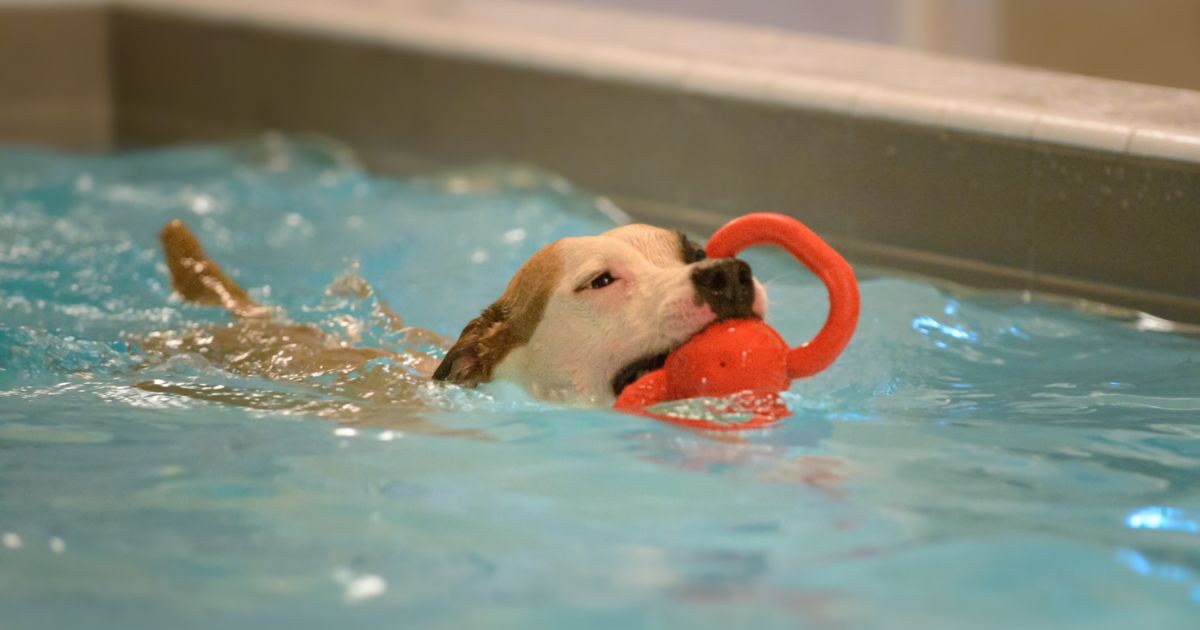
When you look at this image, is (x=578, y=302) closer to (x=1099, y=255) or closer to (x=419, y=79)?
(x=1099, y=255)

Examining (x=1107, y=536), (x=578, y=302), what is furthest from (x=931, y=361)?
(x=1107, y=536)

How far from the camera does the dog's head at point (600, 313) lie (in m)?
3.54

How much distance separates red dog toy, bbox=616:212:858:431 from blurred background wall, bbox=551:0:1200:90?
4888 millimetres

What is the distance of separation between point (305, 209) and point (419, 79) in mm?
904

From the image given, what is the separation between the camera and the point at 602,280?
12.0 ft

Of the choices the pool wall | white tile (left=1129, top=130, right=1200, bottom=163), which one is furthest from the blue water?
white tile (left=1129, top=130, right=1200, bottom=163)

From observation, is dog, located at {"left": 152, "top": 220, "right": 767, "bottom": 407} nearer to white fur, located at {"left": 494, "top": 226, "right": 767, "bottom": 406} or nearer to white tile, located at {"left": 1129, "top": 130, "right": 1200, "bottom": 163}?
white fur, located at {"left": 494, "top": 226, "right": 767, "bottom": 406}

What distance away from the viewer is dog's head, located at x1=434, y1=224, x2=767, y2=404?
354 cm

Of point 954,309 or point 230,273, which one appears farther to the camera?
point 230,273

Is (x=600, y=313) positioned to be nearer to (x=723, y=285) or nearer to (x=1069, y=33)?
(x=723, y=285)

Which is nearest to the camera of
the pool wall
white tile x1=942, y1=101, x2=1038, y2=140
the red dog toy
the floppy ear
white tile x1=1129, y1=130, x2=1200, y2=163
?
the red dog toy

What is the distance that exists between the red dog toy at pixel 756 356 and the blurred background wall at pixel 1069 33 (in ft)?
16.0

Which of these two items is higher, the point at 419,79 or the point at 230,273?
the point at 419,79

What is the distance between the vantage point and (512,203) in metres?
6.32
